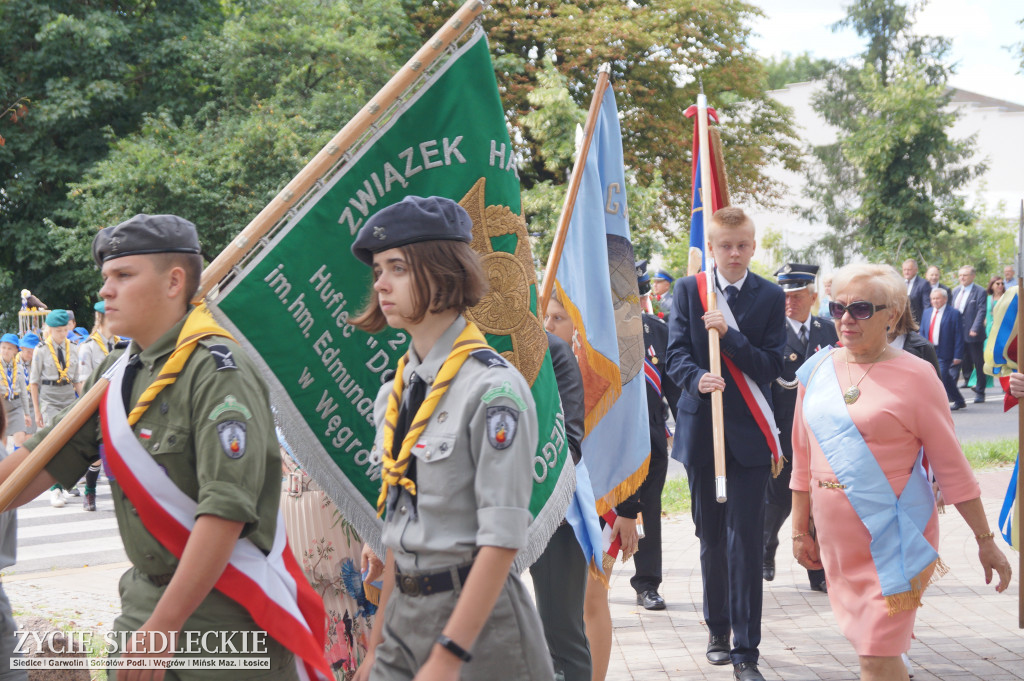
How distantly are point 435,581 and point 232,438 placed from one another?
63 cm

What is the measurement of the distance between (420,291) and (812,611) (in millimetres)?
5127

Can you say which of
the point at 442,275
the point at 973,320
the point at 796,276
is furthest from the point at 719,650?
the point at 973,320

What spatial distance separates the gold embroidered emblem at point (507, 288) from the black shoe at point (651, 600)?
12.5 feet

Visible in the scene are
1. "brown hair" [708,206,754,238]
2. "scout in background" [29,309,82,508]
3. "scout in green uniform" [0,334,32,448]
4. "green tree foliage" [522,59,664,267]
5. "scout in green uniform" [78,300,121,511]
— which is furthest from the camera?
"green tree foliage" [522,59,664,267]

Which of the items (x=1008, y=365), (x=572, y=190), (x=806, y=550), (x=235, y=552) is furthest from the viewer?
(x=1008, y=365)

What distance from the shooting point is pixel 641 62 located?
26.3 meters

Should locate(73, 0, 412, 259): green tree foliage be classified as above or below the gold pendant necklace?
above

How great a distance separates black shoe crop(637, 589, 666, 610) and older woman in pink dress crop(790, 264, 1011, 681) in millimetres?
2728

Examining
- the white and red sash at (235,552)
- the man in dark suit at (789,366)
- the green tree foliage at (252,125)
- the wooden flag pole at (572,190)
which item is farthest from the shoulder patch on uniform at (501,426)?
the green tree foliage at (252,125)

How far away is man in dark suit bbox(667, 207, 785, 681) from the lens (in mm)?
5707

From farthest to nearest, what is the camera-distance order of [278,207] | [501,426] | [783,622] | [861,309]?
[783,622] → [861,309] → [278,207] → [501,426]

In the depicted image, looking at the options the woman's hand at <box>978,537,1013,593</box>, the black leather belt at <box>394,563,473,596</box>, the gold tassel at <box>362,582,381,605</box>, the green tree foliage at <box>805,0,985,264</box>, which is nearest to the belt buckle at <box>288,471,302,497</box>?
the gold tassel at <box>362,582,381,605</box>

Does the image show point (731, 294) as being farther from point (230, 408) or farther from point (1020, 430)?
point (230, 408)

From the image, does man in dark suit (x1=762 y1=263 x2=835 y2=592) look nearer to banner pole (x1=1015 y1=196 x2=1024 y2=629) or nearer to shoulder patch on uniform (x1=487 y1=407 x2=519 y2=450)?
banner pole (x1=1015 y1=196 x2=1024 y2=629)
